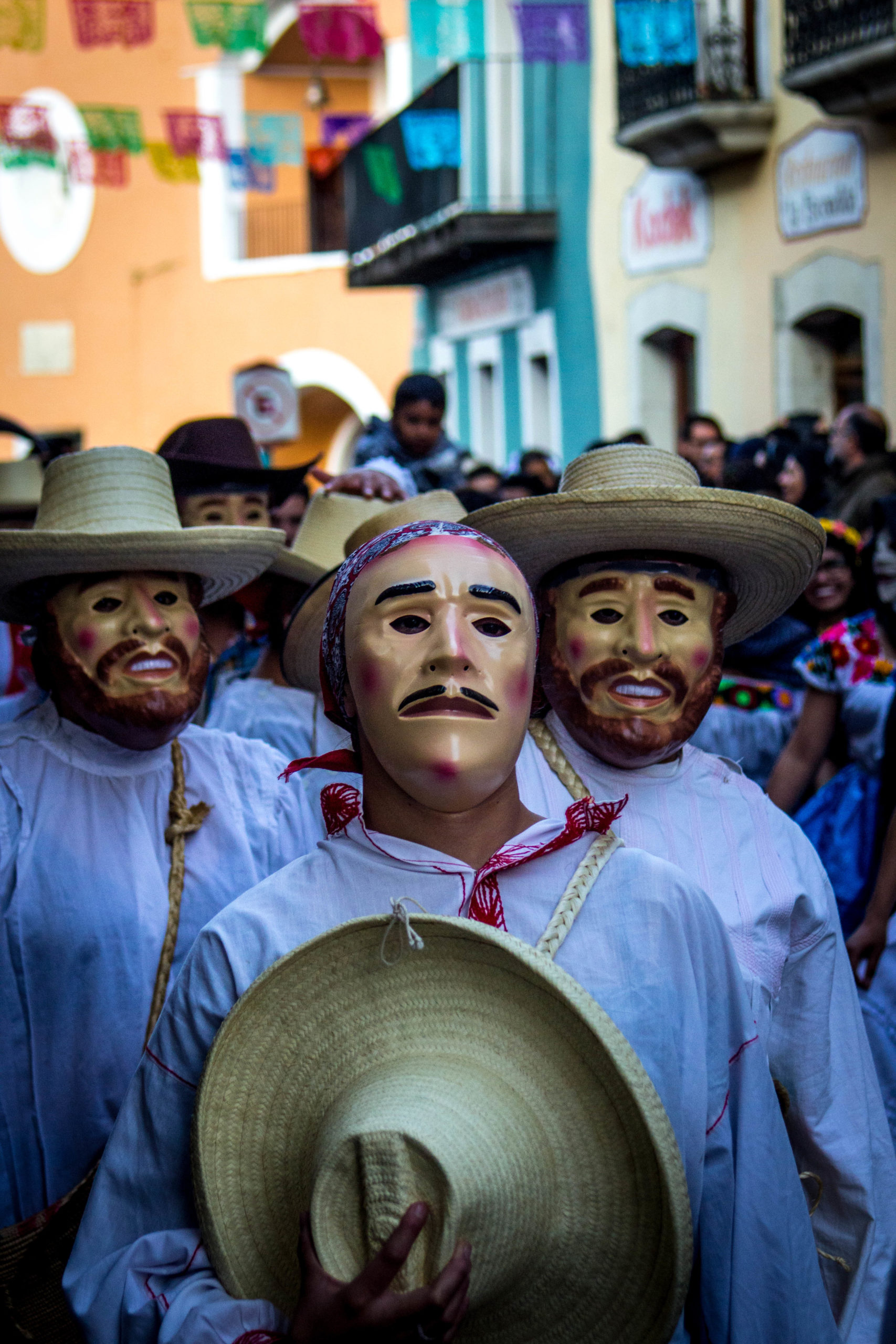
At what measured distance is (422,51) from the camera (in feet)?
39.7

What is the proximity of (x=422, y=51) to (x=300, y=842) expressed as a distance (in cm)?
1022

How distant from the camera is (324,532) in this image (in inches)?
201

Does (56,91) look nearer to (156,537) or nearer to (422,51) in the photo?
(422,51)

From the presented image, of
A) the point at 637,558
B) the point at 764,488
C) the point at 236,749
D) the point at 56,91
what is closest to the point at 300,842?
the point at 236,749

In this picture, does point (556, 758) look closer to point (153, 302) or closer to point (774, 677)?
point (774, 677)

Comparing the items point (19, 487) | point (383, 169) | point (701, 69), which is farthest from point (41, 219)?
point (19, 487)

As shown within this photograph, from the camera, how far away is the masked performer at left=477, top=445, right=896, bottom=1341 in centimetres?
262

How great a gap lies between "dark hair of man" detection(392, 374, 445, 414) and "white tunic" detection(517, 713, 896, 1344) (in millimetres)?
4384

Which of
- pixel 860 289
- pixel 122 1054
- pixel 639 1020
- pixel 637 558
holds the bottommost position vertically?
pixel 122 1054

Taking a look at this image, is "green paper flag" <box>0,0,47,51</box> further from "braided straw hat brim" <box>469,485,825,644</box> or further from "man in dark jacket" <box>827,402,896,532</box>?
"braided straw hat brim" <box>469,485,825,644</box>

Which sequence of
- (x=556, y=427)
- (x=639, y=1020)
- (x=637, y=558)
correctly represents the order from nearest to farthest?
1. (x=639, y=1020)
2. (x=637, y=558)
3. (x=556, y=427)

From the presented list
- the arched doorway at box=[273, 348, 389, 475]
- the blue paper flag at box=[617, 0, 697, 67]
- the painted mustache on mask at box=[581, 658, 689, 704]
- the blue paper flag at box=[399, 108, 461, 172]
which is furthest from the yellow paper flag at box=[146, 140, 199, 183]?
the painted mustache on mask at box=[581, 658, 689, 704]

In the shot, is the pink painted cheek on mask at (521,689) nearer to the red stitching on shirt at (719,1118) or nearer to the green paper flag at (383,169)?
the red stitching on shirt at (719,1118)

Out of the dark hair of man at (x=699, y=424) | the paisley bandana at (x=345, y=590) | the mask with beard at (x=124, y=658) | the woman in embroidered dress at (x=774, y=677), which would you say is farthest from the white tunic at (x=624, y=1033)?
the dark hair of man at (x=699, y=424)
